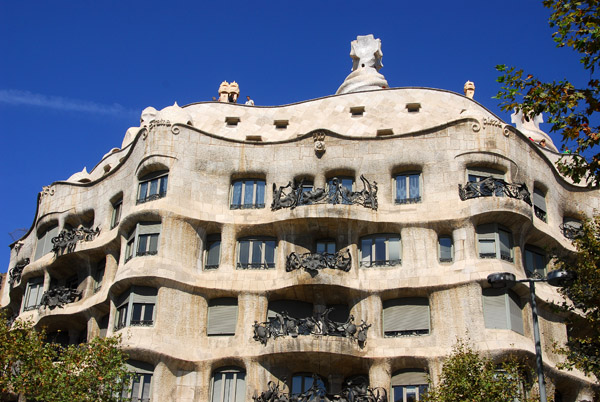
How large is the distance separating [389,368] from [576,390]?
8.20m

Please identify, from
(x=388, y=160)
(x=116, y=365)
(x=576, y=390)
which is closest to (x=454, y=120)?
(x=388, y=160)

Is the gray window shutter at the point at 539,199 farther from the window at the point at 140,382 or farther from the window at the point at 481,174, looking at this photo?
the window at the point at 140,382

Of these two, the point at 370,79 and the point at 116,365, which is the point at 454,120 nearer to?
the point at 370,79

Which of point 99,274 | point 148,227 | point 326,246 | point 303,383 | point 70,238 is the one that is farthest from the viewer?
point 70,238

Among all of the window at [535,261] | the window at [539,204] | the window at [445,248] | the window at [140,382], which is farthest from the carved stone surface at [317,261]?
the window at [539,204]

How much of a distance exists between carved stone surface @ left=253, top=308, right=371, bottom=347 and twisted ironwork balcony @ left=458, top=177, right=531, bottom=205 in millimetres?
7059

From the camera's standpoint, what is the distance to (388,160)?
40.6m

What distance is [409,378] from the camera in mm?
36094

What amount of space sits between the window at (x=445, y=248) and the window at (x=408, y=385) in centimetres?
496

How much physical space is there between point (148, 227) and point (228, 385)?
25.0 feet

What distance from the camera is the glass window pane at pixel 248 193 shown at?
4084 centimetres

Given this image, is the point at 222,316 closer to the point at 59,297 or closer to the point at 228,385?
the point at 228,385

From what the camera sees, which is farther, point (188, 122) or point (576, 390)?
point (188, 122)

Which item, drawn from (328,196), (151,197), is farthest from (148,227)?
(328,196)
